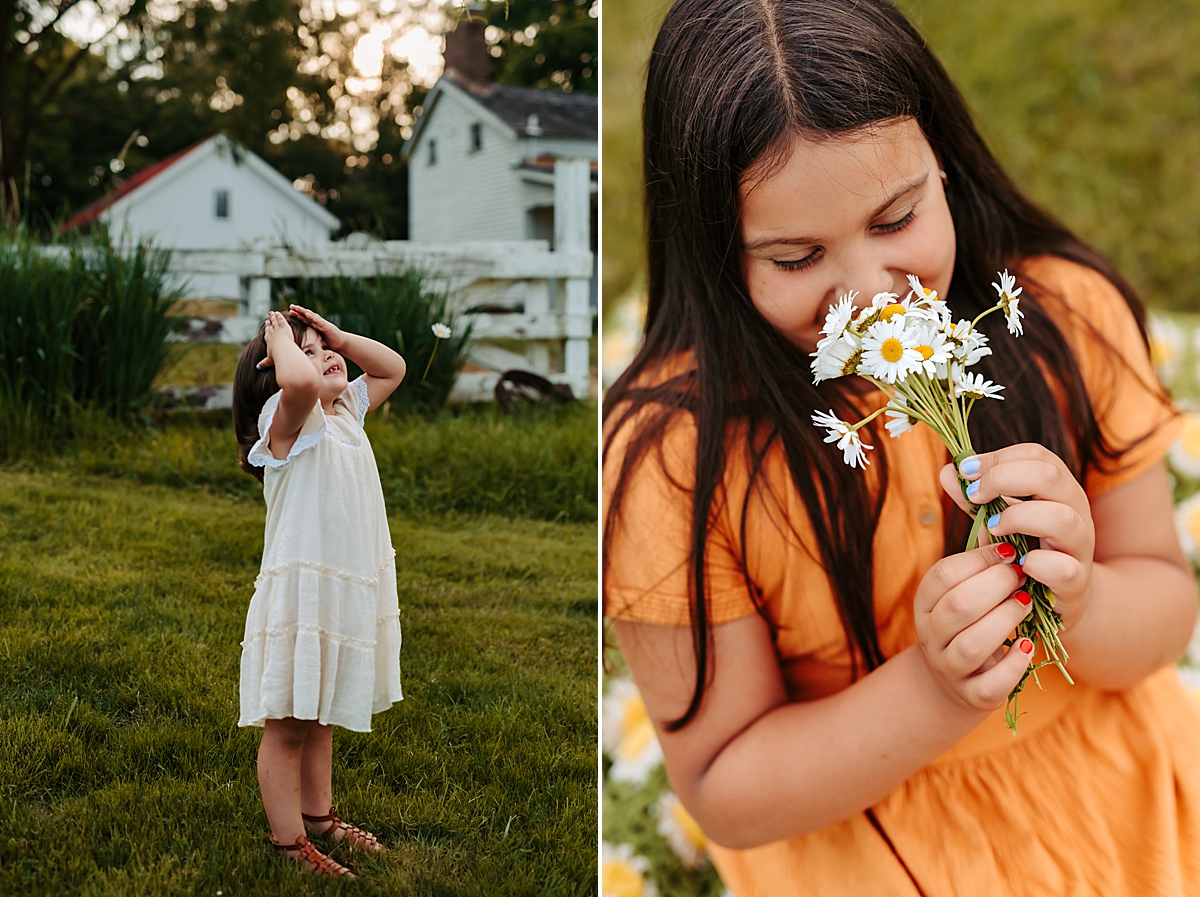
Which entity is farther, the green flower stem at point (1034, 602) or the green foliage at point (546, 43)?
the green foliage at point (546, 43)

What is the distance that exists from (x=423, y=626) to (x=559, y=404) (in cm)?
55

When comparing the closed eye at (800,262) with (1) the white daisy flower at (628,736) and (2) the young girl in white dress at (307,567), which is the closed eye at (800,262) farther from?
(1) the white daisy flower at (628,736)

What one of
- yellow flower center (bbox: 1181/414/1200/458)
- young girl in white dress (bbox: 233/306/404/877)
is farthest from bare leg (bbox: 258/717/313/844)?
yellow flower center (bbox: 1181/414/1200/458)

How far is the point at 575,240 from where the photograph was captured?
1925 mm

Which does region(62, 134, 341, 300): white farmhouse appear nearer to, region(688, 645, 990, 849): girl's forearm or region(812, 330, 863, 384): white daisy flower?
region(812, 330, 863, 384): white daisy flower

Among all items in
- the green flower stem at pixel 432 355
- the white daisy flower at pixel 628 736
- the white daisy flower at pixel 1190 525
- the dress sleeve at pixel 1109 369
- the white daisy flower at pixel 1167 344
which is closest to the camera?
the dress sleeve at pixel 1109 369

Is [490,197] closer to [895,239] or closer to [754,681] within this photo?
[895,239]

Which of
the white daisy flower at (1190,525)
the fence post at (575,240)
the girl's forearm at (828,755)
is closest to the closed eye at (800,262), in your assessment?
the girl's forearm at (828,755)

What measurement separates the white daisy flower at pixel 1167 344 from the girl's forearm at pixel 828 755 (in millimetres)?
1395

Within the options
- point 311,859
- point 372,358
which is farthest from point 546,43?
point 311,859

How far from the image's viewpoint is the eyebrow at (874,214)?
116cm

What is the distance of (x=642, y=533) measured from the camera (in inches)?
56.5

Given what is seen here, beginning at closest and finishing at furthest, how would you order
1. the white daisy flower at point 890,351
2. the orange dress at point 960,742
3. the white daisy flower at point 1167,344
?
the white daisy flower at point 890,351, the orange dress at point 960,742, the white daisy flower at point 1167,344

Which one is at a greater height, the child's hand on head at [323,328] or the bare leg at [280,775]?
the child's hand on head at [323,328]
